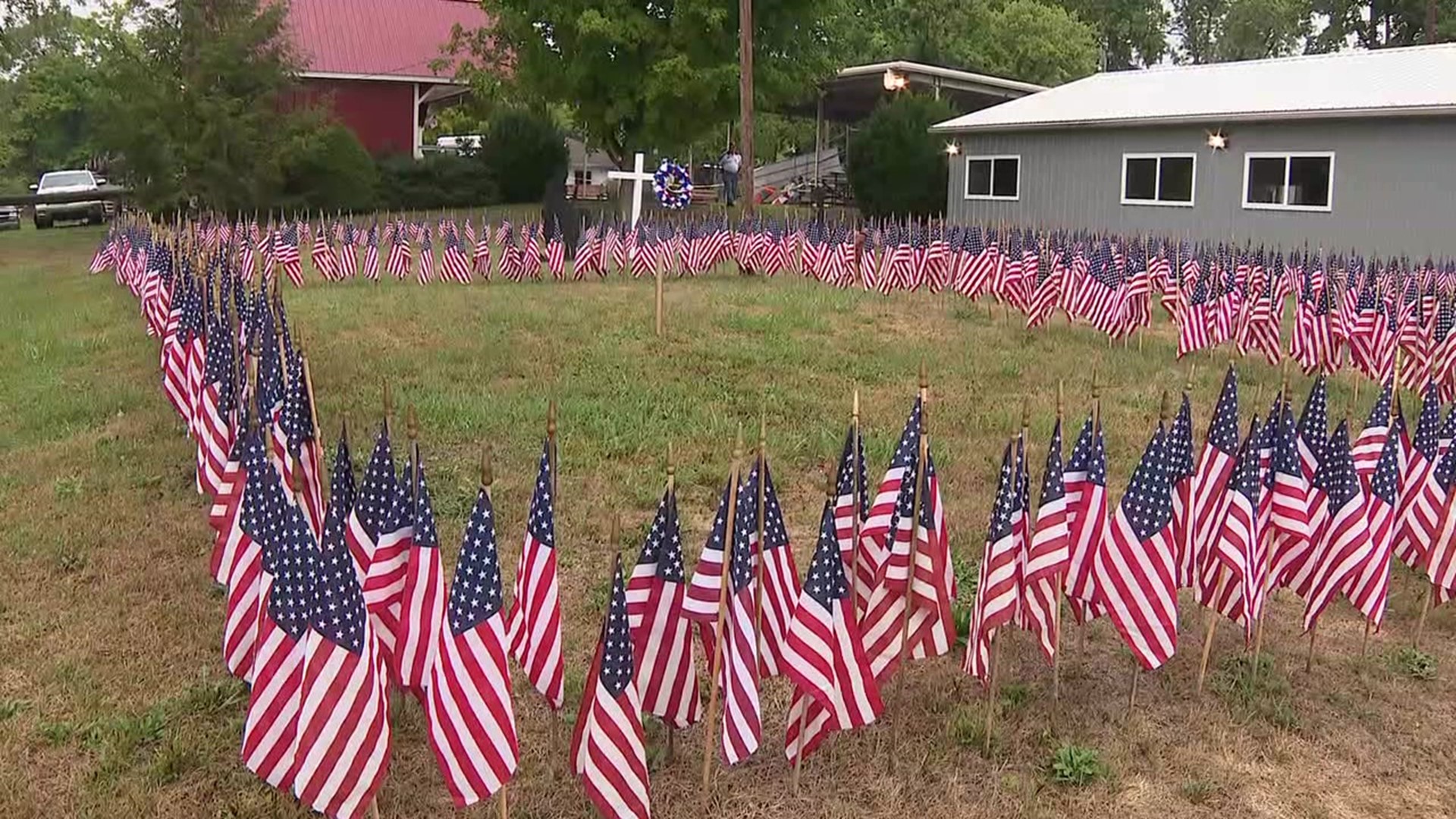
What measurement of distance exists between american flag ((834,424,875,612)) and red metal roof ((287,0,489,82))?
35.3 metres

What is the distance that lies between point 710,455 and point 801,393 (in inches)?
92.1

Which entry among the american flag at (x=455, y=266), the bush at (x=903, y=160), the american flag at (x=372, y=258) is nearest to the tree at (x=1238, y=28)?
the bush at (x=903, y=160)

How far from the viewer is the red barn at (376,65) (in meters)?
38.2

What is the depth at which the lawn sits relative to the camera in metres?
4.45

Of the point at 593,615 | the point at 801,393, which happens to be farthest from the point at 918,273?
the point at 593,615

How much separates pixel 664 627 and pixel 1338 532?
312 cm

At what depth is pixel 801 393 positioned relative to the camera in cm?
1101

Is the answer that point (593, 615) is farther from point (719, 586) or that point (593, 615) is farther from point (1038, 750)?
point (1038, 750)

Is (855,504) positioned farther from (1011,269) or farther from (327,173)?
(327,173)

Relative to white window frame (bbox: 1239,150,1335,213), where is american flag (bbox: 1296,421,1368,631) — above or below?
below

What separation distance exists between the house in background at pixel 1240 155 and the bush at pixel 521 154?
12.2 meters

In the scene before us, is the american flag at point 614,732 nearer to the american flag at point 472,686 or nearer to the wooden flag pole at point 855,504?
the american flag at point 472,686

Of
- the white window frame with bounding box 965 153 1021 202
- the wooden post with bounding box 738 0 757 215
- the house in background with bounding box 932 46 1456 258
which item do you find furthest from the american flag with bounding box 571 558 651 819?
the white window frame with bounding box 965 153 1021 202

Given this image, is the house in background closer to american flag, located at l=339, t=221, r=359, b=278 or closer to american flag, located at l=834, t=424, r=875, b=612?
american flag, located at l=339, t=221, r=359, b=278
